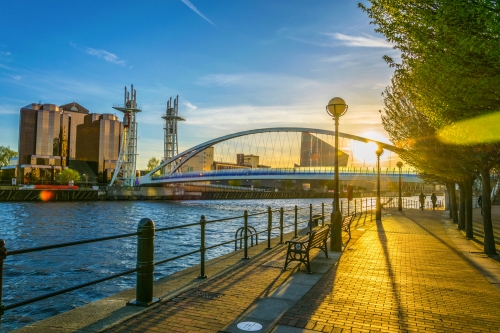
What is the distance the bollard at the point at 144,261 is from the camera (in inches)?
241

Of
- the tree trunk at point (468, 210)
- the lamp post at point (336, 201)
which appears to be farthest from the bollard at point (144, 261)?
the tree trunk at point (468, 210)

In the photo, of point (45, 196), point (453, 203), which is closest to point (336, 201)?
point (453, 203)

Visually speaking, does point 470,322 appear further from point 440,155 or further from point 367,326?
point 440,155

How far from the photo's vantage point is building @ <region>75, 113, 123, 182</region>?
146375 mm

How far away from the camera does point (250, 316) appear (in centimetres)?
579

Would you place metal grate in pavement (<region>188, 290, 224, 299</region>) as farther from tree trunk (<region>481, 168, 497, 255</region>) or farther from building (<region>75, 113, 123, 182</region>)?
building (<region>75, 113, 123, 182</region>)

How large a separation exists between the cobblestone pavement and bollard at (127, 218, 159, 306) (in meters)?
2.11

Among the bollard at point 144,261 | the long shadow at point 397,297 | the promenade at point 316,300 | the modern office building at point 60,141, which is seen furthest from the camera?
the modern office building at point 60,141

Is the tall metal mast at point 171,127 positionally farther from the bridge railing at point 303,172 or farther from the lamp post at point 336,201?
the lamp post at point 336,201

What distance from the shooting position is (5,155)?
468 feet

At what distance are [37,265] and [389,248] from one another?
13.1 m

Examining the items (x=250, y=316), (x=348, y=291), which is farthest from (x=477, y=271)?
(x=250, y=316)

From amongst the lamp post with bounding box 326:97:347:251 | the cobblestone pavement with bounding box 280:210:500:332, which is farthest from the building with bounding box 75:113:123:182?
the cobblestone pavement with bounding box 280:210:500:332

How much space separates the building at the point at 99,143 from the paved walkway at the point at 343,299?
143552 millimetres
